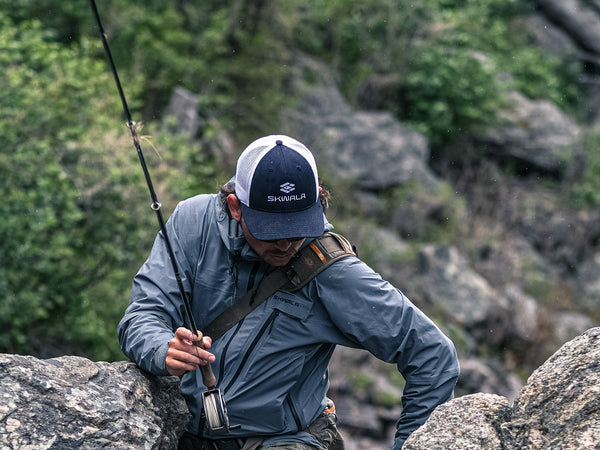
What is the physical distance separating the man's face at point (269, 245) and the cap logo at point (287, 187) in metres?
0.18

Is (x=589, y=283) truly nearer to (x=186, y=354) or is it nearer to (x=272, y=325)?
(x=272, y=325)

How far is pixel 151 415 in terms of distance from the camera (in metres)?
2.95

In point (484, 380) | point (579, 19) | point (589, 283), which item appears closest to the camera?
point (484, 380)

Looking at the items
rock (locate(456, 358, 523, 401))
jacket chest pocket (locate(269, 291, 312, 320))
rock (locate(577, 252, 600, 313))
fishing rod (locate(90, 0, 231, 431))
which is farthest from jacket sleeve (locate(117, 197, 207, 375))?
rock (locate(577, 252, 600, 313))

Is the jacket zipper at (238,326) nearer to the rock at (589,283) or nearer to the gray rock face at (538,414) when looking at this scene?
the gray rock face at (538,414)

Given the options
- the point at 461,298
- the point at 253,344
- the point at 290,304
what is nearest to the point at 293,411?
the point at 253,344

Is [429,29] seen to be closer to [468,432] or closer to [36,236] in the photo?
[36,236]

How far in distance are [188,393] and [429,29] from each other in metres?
15.3

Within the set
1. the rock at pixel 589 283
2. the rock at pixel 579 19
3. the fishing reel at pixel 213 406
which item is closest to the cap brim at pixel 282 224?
the fishing reel at pixel 213 406

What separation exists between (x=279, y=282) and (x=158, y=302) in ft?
1.54

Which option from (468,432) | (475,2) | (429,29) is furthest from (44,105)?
(475,2)

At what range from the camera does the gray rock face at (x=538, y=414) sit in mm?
2506

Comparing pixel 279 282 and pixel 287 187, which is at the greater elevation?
pixel 287 187

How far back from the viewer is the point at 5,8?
11.0 m
